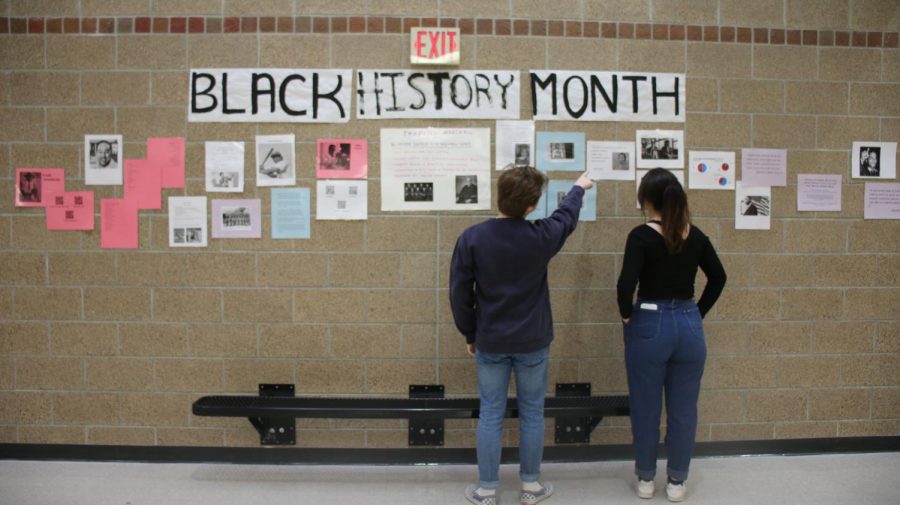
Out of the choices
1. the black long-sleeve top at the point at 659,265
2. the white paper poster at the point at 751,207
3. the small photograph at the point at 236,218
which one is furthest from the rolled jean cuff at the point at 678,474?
the small photograph at the point at 236,218

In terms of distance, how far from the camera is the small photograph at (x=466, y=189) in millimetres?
2756

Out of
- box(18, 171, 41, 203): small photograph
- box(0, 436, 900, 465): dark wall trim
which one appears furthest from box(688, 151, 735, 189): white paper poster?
box(18, 171, 41, 203): small photograph

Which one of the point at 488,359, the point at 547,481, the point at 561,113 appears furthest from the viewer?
the point at 561,113

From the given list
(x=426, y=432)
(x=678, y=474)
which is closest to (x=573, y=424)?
(x=678, y=474)

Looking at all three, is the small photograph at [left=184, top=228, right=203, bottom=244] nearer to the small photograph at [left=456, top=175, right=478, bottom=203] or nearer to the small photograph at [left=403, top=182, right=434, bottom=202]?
the small photograph at [left=403, top=182, right=434, bottom=202]

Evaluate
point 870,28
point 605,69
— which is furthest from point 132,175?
point 870,28

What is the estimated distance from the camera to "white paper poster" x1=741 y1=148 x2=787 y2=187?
2.83m

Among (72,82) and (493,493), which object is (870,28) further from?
(72,82)

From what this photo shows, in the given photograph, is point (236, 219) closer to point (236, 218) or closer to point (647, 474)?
point (236, 218)

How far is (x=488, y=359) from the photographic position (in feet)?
7.42

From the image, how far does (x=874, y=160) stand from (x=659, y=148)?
1256mm

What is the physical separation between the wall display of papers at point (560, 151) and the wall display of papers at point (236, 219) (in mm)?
1552

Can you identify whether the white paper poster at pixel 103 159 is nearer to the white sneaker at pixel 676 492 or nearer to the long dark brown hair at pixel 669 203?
the long dark brown hair at pixel 669 203

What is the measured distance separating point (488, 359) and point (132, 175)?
7.07 ft
